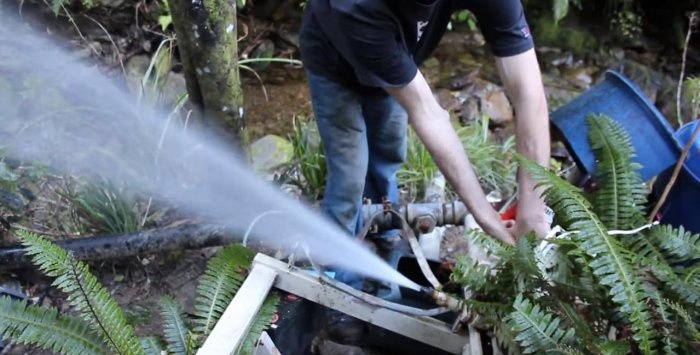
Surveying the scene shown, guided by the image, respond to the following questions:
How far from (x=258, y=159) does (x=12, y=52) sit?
1505 millimetres

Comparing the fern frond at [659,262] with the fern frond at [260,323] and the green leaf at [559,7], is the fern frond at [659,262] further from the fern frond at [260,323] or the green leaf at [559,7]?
the green leaf at [559,7]

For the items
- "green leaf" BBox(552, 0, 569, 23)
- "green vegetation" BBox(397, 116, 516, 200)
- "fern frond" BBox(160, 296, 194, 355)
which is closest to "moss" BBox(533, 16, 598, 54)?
"green leaf" BBox(552, 0, 569, 23)

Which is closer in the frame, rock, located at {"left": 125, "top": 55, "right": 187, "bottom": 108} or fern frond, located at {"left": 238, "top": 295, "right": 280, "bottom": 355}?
fern frond, located at {"left": 238, "top": 295, "right": 280, "bottom": 355}

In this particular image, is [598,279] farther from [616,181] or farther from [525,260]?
[616,181]

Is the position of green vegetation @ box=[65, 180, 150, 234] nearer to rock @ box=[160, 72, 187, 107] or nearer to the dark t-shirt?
rock @ box=[160, 72, 187, 107]

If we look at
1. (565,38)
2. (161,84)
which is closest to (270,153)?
(161,84)

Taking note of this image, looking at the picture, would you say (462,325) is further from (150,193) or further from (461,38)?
(461,38)

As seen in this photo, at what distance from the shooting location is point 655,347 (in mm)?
1365

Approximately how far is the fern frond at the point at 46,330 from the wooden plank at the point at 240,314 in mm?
303

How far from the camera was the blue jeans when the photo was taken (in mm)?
2236

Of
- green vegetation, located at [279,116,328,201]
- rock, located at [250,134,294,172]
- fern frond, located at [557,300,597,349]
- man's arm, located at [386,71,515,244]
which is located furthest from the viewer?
rock, located at [250,134,294,172]

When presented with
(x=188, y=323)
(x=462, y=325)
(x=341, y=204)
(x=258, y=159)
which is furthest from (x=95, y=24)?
(x=462, y=325)

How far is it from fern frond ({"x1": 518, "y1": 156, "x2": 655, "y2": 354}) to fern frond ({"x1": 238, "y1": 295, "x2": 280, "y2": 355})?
0.79 meters

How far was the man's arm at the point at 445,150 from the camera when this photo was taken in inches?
70.4
